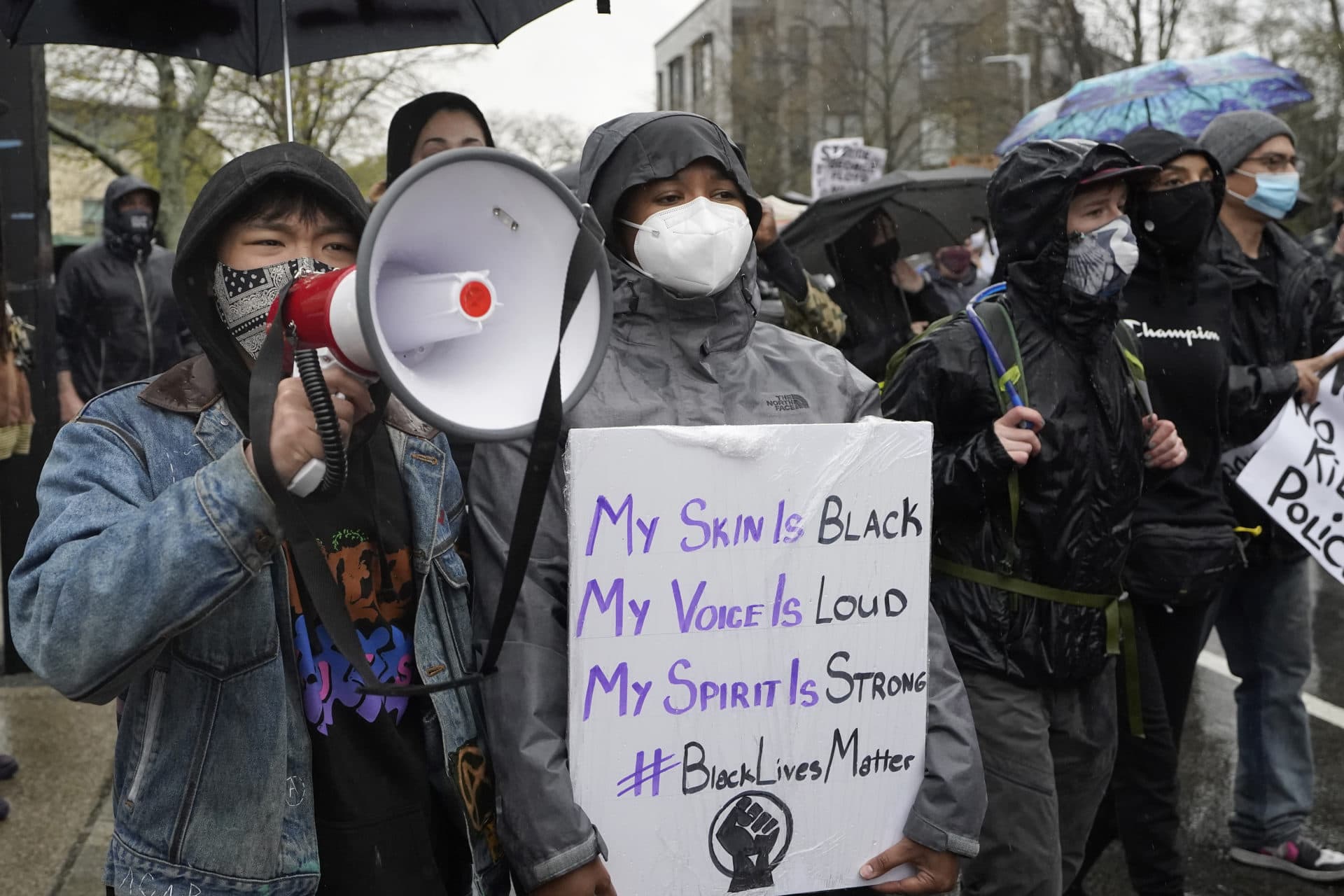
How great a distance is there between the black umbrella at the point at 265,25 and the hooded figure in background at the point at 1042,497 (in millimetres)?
1136

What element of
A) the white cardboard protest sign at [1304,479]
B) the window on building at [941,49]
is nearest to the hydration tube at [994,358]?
the white cardboard protest sign at [1304,479]

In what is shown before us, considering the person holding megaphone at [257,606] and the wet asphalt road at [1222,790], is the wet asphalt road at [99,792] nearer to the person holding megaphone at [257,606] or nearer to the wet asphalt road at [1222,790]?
the wet asphalt road at [1222,790]

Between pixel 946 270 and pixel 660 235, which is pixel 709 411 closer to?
pixel 660 235

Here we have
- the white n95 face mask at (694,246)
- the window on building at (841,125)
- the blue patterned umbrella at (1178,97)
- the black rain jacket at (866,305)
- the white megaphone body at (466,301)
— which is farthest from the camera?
the window on building at (841,125)

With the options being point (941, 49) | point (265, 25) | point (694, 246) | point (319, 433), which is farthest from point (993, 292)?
point (941, 49)

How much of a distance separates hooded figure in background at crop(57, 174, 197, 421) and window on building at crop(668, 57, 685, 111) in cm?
4460

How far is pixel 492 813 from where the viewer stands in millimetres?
2092

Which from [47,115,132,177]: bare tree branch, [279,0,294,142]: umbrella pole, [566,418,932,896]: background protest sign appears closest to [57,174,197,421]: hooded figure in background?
[279,0,294,142]: umbrella pole

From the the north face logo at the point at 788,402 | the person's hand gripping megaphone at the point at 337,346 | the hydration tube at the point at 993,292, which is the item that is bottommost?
the the north face logo at the point at 788,402

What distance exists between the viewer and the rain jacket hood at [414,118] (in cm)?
367

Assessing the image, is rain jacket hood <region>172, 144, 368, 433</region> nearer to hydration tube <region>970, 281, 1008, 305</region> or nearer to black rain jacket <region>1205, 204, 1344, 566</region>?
hydration tube <region>970, 281, 1008, 305</region>

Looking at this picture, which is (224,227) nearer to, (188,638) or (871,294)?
(188,638)

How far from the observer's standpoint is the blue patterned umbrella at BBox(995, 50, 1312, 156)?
7.00 m

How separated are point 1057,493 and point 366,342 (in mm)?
1908
